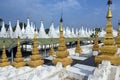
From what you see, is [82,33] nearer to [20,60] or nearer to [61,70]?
[20,60]

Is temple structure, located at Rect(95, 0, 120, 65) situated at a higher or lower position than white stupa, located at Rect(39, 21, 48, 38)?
lower

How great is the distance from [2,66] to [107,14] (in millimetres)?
12942

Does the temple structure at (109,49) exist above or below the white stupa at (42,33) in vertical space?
below

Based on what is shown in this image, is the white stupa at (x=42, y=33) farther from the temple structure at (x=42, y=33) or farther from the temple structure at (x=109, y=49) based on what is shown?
the temple structure at (x=109, y=49)

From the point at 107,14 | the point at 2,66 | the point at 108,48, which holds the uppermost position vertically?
the point at 107,14

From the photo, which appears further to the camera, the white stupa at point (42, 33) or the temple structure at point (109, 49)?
the white stupa at point (42, 33)

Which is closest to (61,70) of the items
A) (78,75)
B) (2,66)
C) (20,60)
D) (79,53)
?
(78,75)

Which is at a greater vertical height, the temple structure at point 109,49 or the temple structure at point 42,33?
the temple structure at point 42,33

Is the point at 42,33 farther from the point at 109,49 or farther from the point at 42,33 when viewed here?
the point at 109,49

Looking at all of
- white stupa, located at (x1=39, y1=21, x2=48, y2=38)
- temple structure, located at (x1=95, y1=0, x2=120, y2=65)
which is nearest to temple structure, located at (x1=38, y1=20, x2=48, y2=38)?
white stupa, located at (x1=39, y1=21, x2=48, y2=38)

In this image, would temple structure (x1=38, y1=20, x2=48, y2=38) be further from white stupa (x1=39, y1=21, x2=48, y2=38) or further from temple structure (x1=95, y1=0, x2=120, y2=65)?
temple structure (x1=95, y1=0, x2=120, y2=65)

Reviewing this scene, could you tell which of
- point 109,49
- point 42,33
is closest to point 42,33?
point 42,33

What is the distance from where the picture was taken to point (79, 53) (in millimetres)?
22891

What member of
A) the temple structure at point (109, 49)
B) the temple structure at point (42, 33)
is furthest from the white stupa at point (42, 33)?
the temple structure at point (109, 49)
